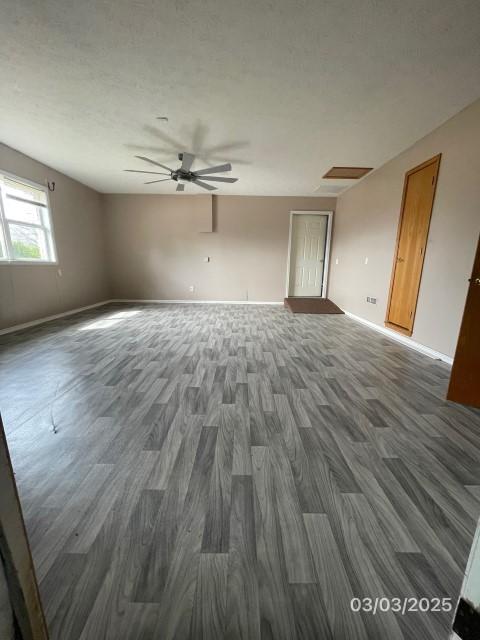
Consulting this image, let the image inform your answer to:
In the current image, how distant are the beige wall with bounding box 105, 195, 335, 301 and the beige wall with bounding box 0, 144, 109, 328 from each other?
1.76ft

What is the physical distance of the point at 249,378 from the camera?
2459 mm

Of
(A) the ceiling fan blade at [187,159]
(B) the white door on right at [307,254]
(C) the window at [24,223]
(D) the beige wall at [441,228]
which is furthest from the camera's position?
(B) the white door on right at [307,254]

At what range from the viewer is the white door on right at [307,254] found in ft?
21.7

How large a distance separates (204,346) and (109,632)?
2701 millimetres

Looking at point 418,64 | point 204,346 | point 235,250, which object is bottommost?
point 204,346

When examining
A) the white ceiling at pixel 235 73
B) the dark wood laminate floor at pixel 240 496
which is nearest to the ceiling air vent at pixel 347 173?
the white ceiling at pixel 235 73

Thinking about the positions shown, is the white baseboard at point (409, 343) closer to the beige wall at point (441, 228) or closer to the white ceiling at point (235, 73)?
the beige wall at point (441, 228)

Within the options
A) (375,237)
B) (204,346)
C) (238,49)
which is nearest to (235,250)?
(375,237)

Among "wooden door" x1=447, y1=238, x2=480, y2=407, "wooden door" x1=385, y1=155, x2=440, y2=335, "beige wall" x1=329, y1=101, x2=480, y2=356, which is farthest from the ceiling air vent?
"wooden door" x1=447, y1=238, x2=480, y2=407

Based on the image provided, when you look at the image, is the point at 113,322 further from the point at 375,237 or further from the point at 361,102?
the point at 375,237

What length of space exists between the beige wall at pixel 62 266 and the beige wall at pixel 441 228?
5982mm

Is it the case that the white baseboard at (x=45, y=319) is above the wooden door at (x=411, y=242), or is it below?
below

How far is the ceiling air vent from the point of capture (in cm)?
452

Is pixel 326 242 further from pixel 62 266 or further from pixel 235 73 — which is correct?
pixel 62 266
